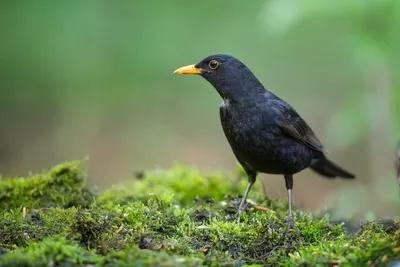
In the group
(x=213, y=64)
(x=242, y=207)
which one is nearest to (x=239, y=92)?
(x=213, y=64)

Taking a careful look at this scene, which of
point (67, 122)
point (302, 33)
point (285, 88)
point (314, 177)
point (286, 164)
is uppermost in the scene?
point (302, 33)

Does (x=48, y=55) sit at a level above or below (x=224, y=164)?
above

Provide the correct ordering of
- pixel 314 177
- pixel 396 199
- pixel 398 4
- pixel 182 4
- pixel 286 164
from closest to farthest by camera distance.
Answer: pixel 286 164, pixel 398 4, pixel 396 199, pixel 314 177, pixel 182 4

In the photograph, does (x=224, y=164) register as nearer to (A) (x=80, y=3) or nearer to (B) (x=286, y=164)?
(A) (x=80, y=3)

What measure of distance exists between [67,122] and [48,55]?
171 centimetres

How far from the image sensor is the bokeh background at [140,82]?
42.2ft

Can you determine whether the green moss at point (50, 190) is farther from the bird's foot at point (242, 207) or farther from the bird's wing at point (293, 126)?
the bird's wing at point (293, 126)

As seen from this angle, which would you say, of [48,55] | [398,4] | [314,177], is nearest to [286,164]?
[398,4]

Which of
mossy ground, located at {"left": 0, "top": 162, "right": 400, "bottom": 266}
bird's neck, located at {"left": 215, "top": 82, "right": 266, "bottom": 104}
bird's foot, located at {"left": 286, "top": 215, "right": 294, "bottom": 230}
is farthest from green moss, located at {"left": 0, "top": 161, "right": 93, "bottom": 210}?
bird's foot, located at {"left": 286, "top": 215, "right": 294, "bottom": 230}

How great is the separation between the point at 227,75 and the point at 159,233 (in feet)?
6.24

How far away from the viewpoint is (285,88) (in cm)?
1384

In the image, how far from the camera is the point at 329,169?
6.45 meters

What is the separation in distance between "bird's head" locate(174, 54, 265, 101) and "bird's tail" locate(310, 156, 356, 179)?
138cm

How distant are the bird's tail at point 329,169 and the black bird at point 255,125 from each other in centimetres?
63
